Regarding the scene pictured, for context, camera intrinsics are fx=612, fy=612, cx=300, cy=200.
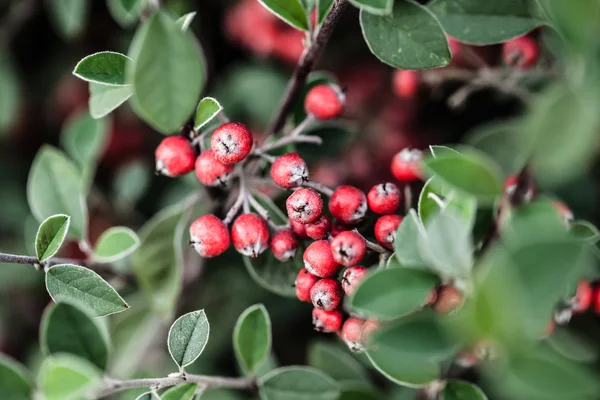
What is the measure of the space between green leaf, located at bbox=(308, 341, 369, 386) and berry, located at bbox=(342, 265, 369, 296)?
0.74 m

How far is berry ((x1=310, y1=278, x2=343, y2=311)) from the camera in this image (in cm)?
137

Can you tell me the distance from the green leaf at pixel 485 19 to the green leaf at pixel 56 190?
1293 millimetres

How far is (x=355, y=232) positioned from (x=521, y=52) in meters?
1.04

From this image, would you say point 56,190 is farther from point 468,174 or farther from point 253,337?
point 468,174

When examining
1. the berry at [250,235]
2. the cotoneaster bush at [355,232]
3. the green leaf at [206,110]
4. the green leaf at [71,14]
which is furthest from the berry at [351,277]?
the green leaf at [71,14]

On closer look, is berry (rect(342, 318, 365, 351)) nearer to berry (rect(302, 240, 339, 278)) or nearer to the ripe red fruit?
berry (rect(302, 240, 339, 278))

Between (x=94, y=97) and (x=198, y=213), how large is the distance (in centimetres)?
71

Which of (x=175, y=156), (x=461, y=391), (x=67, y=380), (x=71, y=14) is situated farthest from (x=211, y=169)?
(x=71, y=14)

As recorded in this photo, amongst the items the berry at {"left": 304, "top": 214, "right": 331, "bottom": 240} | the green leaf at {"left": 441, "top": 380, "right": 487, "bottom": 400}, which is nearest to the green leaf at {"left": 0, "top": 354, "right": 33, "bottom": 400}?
the berry at {"left": 304, "top": 214, "right": 331, "bottom": 240}

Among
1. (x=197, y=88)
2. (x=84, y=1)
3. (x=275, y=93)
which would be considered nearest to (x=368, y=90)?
(x=275, y=93)

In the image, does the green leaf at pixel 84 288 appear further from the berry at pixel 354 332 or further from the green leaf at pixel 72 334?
the berry at pixel 354 332

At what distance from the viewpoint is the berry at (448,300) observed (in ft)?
4.12

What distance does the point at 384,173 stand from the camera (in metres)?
2.61

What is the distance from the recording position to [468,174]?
42.3 inches
